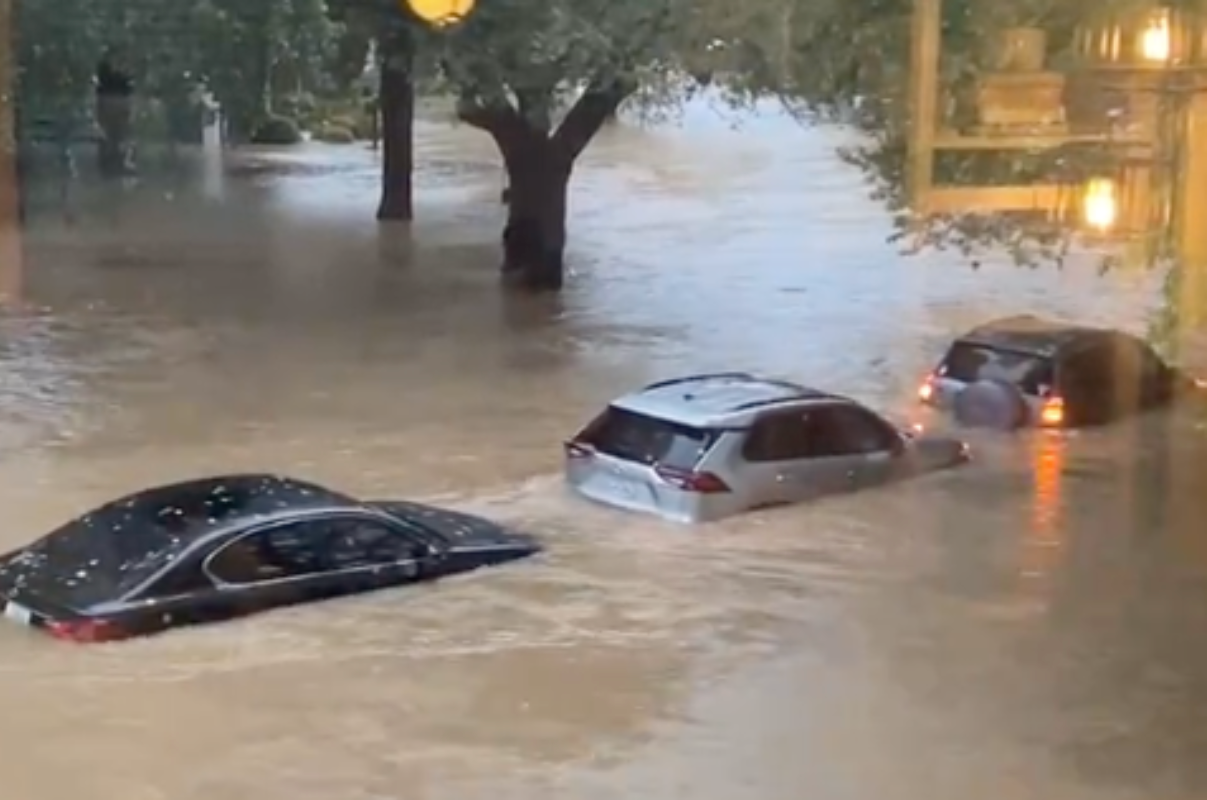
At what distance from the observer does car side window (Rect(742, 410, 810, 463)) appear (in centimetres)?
409

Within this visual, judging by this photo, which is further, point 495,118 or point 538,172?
point 538,172

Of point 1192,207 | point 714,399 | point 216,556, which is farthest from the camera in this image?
point 714,399

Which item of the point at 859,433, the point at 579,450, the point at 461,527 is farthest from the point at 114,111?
the point at 859,433

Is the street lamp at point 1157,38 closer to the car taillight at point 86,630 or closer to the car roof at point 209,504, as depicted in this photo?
the car roof at point 209,504

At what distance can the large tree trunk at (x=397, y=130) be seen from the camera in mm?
5090

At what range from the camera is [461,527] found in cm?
376

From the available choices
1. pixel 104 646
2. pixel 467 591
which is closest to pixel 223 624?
pixel 104 646

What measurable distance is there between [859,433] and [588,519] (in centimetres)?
64

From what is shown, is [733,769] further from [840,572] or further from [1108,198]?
[1108,198]

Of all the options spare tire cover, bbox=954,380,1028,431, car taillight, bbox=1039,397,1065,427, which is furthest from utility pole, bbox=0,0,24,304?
car taillight, bbox=1039,397,1065,427

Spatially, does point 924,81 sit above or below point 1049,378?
above

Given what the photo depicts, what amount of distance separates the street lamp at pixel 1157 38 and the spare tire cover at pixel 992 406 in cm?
119

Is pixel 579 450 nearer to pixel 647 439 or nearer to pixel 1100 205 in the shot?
pixel 647 439

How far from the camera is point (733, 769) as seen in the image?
8.77 ft
